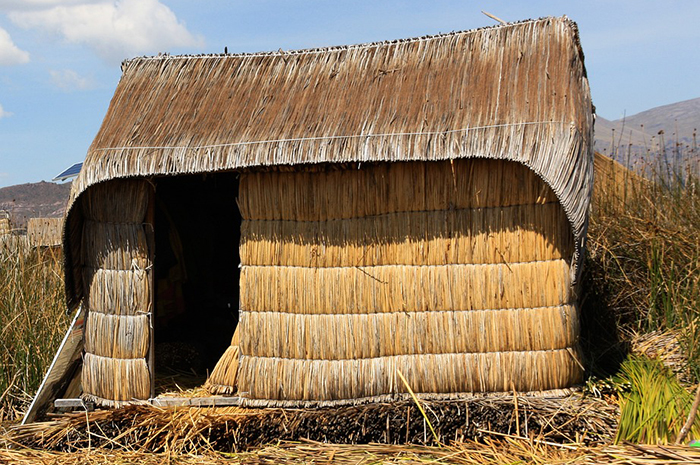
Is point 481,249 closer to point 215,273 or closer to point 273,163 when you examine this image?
point 273,163

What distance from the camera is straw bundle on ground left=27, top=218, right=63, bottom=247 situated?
26.7 feet

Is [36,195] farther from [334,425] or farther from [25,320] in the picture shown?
[334,425]

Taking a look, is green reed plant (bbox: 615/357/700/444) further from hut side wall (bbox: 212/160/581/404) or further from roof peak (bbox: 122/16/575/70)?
roof peak (bbox: 122/16/575/70)

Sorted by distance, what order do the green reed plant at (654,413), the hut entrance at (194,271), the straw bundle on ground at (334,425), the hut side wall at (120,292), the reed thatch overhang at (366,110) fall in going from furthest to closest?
the hut entrance at (194,271)
the hut side wall at (120,292)
the straw bundle on ground at (334,425)
the reed thatch overhang at (366,110)
the green reed plant at (654,413)

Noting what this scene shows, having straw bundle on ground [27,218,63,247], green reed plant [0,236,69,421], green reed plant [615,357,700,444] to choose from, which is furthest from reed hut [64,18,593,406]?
straw bundle on ground [27,218,63,247]

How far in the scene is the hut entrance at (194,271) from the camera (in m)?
7.06

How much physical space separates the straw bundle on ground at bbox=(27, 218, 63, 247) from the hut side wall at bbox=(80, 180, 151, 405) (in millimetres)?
2724

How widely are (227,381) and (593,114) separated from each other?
354cm

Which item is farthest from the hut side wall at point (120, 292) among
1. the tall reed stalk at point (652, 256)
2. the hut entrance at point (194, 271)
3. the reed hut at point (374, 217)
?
the tall reed stalk at point (652, 256)

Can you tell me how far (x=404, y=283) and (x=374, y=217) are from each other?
1.75ft

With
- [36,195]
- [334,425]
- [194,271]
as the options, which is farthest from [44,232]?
[36,195]

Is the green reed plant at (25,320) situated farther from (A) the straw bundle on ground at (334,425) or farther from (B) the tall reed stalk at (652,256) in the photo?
(B) the tall reed stalk at (652,256)

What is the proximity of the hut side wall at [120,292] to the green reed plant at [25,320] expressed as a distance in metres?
1.36

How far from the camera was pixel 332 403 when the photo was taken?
5289 mm
